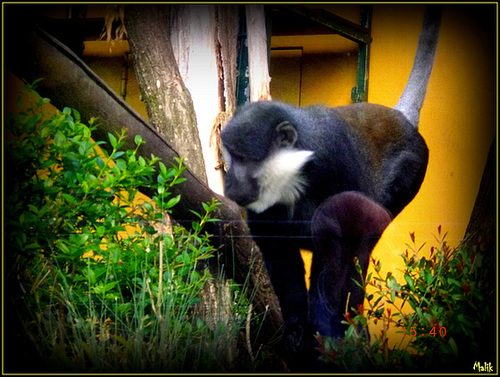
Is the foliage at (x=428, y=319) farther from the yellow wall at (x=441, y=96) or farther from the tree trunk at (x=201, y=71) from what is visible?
the tree trunk at (x=201, y=71)

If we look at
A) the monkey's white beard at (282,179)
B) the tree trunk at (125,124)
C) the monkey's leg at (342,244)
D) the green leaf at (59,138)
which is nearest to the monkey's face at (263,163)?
the monkey's white beard at (282,179)

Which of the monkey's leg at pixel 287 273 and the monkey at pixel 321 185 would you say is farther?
the monkey's leg at pixel 287 273

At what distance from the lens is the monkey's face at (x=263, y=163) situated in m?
2.12

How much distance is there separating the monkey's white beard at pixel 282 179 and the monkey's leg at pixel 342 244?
0.38ft

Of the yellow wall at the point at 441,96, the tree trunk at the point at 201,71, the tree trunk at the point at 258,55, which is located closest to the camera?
the yellow wall at the point at 441,96

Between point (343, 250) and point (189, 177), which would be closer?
point (343, 250)

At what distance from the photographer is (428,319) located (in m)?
2.02

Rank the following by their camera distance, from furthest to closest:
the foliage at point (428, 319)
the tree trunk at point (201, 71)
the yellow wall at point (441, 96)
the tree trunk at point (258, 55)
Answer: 1. the tree trunk at point (201, 71)
2. the tree trunk at point (258, 55)
3. the yellow wall at point (441, 96)
4. the foliage at point (428, 319)

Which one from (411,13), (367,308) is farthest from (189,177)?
(411,13)

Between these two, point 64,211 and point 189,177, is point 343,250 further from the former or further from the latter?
point 64,211

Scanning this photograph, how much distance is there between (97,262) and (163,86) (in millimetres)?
821

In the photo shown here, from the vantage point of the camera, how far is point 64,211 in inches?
83.6

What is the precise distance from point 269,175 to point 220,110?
49 cm

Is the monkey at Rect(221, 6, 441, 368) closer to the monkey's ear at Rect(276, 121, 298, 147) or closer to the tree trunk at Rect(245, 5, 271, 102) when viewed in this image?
the monkey's ear at Rect(276, 121, 298, 147)
